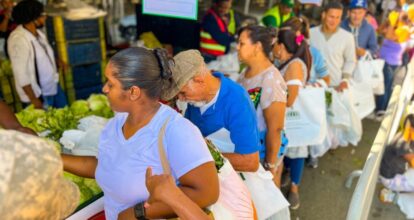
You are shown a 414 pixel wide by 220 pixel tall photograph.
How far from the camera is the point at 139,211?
4.88ft

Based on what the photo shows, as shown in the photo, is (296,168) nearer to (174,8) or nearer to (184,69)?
(174,8)

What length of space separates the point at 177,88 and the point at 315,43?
2635mm

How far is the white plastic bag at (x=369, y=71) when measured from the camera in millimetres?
4246

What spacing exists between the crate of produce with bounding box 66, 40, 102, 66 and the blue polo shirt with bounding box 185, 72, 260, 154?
10.4ft

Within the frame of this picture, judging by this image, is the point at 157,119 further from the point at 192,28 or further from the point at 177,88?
the point at 192,28

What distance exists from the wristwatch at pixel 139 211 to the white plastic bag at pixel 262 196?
32.8 inches

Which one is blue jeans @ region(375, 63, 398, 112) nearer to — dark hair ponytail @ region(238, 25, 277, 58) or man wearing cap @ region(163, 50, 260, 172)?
dark hair ponytail @ region(238, 25, 277, 58)

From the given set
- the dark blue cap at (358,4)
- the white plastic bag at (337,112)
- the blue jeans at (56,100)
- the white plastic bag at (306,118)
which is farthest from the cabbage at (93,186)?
the dark blue cap at (358,4)

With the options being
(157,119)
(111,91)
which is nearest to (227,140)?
(157,119)

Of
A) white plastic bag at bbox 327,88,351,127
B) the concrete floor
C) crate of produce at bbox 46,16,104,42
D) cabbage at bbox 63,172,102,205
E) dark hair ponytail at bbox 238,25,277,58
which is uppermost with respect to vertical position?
dark hair ponytail at bbox 238,25,277,58

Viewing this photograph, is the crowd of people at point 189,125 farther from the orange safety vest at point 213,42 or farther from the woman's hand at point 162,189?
the orange safety vest at point 213,42

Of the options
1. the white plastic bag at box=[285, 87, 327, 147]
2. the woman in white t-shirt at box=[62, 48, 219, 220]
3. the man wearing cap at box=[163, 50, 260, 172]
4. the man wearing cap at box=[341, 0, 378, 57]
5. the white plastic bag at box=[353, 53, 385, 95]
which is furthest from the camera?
the man wearing cap at box=[341, 0, 378, 57]

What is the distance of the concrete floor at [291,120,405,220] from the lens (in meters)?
3.51

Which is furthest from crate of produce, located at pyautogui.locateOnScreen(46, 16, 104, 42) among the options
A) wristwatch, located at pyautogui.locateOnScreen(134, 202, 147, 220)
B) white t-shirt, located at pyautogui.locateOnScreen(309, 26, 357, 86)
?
wristwatch, located at pyautogui.locateOnScreen(134, 202, 147, 220)
